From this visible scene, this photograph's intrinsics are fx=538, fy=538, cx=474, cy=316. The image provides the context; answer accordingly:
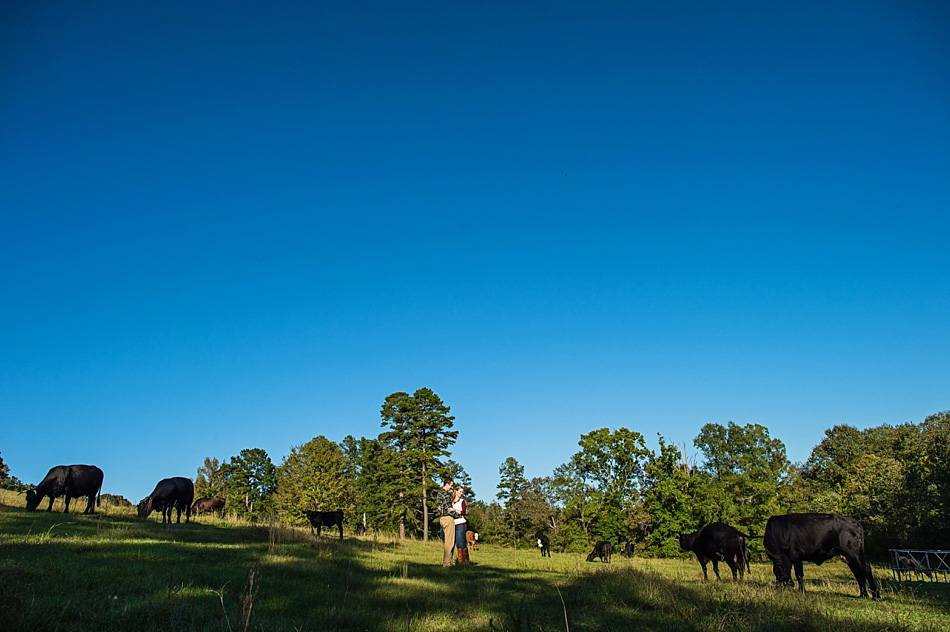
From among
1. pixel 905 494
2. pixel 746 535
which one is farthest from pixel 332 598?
pixel 905 494

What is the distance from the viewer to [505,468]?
78688 millimetres

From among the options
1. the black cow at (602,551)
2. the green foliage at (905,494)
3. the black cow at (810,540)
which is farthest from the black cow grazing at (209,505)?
the green foliage at (905,494)

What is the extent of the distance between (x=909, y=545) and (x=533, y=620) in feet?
170

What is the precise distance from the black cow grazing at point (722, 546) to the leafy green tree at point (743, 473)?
36.2 meters

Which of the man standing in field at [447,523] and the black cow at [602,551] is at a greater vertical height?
the man standing in field at [447,523]

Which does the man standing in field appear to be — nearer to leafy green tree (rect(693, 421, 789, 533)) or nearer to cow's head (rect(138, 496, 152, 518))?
cow's head (rect(138, 496, 152, 518))

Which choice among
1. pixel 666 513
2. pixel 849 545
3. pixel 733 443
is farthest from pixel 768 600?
pixel 733 443

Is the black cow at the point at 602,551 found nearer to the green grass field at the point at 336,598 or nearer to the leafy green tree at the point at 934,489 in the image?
the green grass field at the point at 336,598

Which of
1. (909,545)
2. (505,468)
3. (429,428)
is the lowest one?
(909,545)

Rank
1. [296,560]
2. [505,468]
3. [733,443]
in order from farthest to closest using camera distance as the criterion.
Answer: [505,468] < [733,443] < [296,560]

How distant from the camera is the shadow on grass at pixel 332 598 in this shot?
18.2 ft

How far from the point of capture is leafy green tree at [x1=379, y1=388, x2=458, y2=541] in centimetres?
5084

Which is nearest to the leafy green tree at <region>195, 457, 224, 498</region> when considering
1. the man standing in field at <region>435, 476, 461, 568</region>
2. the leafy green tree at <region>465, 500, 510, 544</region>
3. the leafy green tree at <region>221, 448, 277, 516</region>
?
the leafy green tree at <region>221, 448, 277, 516</region>

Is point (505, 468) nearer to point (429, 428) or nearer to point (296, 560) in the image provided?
point (429, 428)
